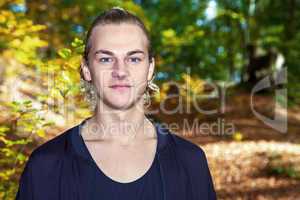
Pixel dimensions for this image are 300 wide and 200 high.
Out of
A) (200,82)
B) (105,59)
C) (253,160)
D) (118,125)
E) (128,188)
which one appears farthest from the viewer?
(200,82)

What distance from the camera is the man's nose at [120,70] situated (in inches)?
81.3

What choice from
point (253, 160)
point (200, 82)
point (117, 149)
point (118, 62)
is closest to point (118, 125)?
point (117, 149)

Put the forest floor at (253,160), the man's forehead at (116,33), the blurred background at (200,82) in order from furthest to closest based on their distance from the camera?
the forest floor at (253,160) → the blurred background at (200,82) → the man's forehead at (116,33)

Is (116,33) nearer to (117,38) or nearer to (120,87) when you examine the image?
(117,38)

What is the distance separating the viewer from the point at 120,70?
2066 mm

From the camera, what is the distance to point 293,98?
1213 cm

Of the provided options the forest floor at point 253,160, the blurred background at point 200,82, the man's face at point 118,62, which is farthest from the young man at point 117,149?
the forest floor at point 253,160

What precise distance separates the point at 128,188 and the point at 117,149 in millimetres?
265

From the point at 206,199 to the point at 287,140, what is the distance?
887cm

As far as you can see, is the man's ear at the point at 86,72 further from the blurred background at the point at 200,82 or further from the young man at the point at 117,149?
the blurred background at the point at 200,82

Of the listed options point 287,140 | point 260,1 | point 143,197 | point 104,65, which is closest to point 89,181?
point 143,197

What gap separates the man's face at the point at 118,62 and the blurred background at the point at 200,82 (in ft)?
5.61

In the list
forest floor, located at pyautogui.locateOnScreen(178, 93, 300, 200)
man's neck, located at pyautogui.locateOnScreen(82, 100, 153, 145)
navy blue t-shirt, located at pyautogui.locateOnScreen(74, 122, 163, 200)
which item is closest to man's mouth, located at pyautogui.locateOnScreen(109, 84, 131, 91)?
man's neck, located at pyautogui.locateOnScreen(82, 100, 153, 145)

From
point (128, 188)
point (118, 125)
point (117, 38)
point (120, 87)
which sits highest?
point (117, 38)
